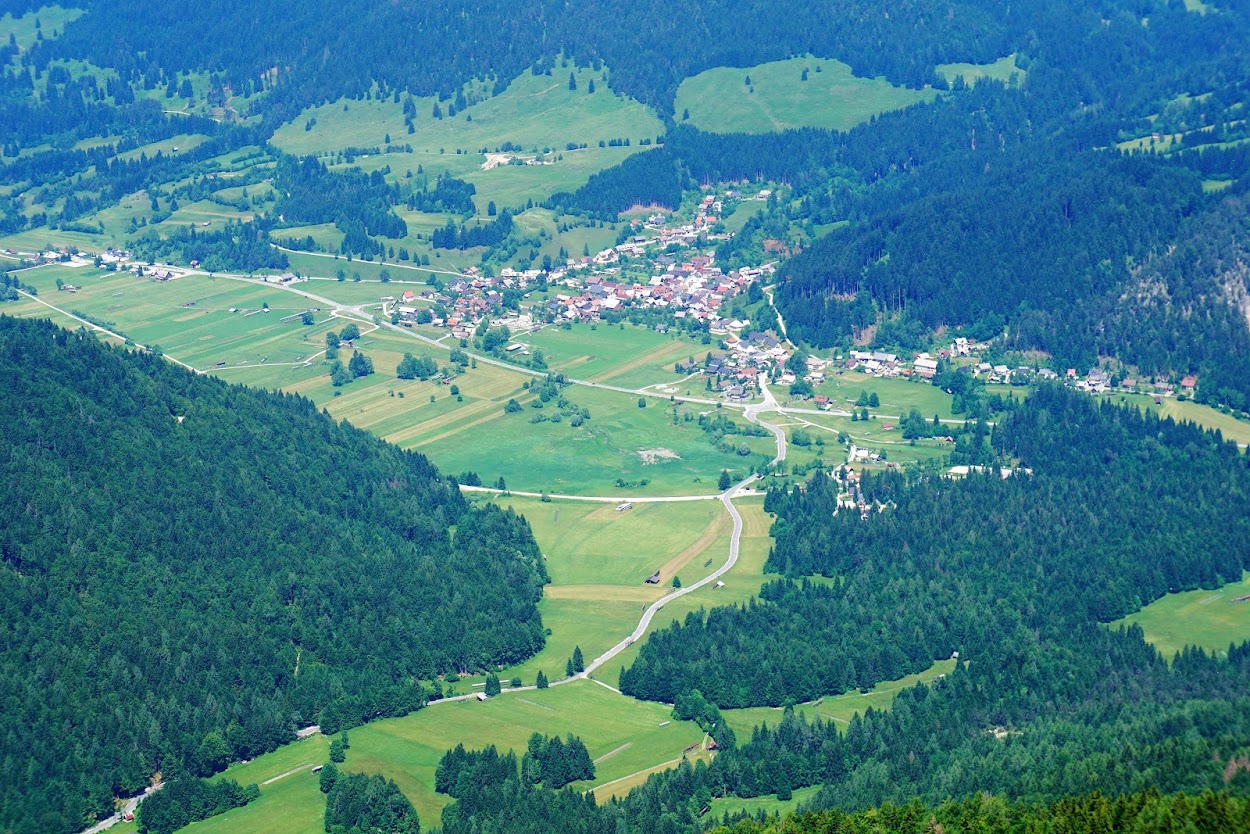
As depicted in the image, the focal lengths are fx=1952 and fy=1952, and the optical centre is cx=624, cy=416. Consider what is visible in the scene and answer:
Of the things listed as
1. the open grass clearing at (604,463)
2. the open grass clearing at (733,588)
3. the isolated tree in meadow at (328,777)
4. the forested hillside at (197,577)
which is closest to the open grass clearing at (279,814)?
the isolated tree in meadow at (328,777)

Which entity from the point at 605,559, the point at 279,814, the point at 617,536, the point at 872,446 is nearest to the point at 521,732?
the point at 279,814

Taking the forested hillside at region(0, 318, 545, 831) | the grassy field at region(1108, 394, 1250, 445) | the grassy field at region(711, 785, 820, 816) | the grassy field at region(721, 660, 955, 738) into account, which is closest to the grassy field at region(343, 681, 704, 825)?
the grassy field at region(721, 660, 955, 738)

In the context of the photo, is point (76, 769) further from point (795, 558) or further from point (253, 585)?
point (795, 558)

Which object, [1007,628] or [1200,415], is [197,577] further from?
[1200,415]

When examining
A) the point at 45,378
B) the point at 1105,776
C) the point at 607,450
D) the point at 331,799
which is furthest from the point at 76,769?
the point at 607,450

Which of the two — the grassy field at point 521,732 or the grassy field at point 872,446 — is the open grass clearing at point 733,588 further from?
the grassy field at point 872,446
